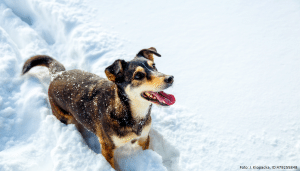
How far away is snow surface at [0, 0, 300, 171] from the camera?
A: 2.95 m

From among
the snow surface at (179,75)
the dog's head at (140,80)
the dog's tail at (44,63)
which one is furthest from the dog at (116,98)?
the snow surface at (179,75)

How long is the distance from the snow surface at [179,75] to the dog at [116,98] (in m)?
0.44

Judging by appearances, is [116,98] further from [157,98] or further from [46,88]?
[46,88]

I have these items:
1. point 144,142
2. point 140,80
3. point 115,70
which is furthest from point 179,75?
point 115,70

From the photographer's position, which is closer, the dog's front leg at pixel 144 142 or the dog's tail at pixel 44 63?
the dog's front leg at pixel 144 142

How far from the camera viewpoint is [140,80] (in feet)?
7.39

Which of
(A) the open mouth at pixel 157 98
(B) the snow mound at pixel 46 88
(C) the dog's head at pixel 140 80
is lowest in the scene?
(B) the snow mound at pixel 46 88

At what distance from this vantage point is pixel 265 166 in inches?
106

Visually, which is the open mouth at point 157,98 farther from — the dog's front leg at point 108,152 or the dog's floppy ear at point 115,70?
the dog's front leg at point 108,152

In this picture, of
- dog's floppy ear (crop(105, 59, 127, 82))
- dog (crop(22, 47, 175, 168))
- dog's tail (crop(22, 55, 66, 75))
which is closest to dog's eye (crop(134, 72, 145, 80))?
dog (crop(22, 47, 175, 168))

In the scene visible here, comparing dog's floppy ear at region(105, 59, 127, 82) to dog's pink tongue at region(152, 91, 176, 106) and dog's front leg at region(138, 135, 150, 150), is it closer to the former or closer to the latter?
dog's pink tongue at region(152, 91, 176, 106)

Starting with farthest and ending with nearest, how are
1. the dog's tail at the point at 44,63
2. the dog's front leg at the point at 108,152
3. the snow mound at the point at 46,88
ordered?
the dog's tail at the point at 44,63 < the snow mound at the point at 46,88 < the dog's front leg at the point at 108,152

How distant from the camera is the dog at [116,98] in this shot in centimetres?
227

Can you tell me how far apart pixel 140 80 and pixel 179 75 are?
6.75 feet
